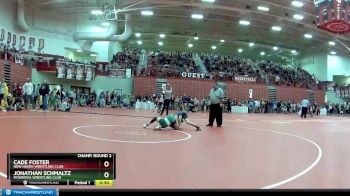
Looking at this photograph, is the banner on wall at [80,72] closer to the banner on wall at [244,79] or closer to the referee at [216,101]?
the banner on wall at [244,79]

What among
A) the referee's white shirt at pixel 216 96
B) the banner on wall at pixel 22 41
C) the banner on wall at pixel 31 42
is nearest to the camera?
the referee's white shirt at pixel 216 96

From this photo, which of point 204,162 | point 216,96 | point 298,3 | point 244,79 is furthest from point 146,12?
point 204,162

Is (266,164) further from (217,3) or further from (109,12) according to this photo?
(217,3)

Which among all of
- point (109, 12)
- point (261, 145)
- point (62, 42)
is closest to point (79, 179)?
point (261, 145)

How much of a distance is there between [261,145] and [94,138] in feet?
9.09

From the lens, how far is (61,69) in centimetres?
2330

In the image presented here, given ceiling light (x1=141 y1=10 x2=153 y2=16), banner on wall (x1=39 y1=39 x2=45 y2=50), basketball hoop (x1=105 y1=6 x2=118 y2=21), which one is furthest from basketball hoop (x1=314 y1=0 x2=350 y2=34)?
banner on wall (x1=39 y1=39 x2=45 y2=50)

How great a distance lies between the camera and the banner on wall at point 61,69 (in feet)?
76.1

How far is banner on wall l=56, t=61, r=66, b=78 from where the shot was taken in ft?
76.1
